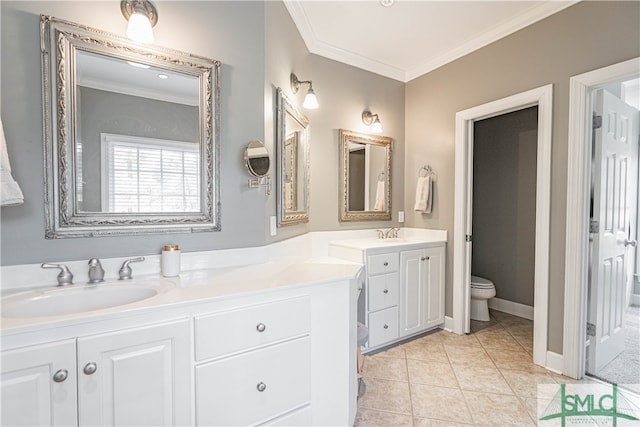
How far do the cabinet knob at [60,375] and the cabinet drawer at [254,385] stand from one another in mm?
409

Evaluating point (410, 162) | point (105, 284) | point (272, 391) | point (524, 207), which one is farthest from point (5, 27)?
point (524, 207)

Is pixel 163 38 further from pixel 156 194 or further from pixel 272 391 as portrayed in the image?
pixel 272 391

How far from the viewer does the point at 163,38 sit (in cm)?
161

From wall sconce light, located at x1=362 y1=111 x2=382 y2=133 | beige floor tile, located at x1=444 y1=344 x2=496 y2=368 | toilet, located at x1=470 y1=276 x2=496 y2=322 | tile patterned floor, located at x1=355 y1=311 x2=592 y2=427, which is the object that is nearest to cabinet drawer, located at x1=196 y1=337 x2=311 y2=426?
tile patterned floor, located at x1=355 y1=311 x2=592 y2=427

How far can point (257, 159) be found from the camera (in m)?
1.80

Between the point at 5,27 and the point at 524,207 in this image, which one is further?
the point at 524,207

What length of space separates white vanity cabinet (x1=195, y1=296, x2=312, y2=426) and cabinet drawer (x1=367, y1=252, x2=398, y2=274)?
1.10 meters

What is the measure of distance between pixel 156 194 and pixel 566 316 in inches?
109

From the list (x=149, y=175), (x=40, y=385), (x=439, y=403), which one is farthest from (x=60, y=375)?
(x=439, y=403)

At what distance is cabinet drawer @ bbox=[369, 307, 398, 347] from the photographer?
2469 mm

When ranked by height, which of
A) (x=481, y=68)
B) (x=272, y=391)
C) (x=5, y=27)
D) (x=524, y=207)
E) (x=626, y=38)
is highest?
(x=481, y=68)

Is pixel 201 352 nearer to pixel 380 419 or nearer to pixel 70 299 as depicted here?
pixel 70 299

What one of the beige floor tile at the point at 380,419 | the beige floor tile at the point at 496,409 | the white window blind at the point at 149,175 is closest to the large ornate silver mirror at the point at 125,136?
the white window blind at the point at 149,175

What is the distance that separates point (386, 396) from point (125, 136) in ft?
7.04
